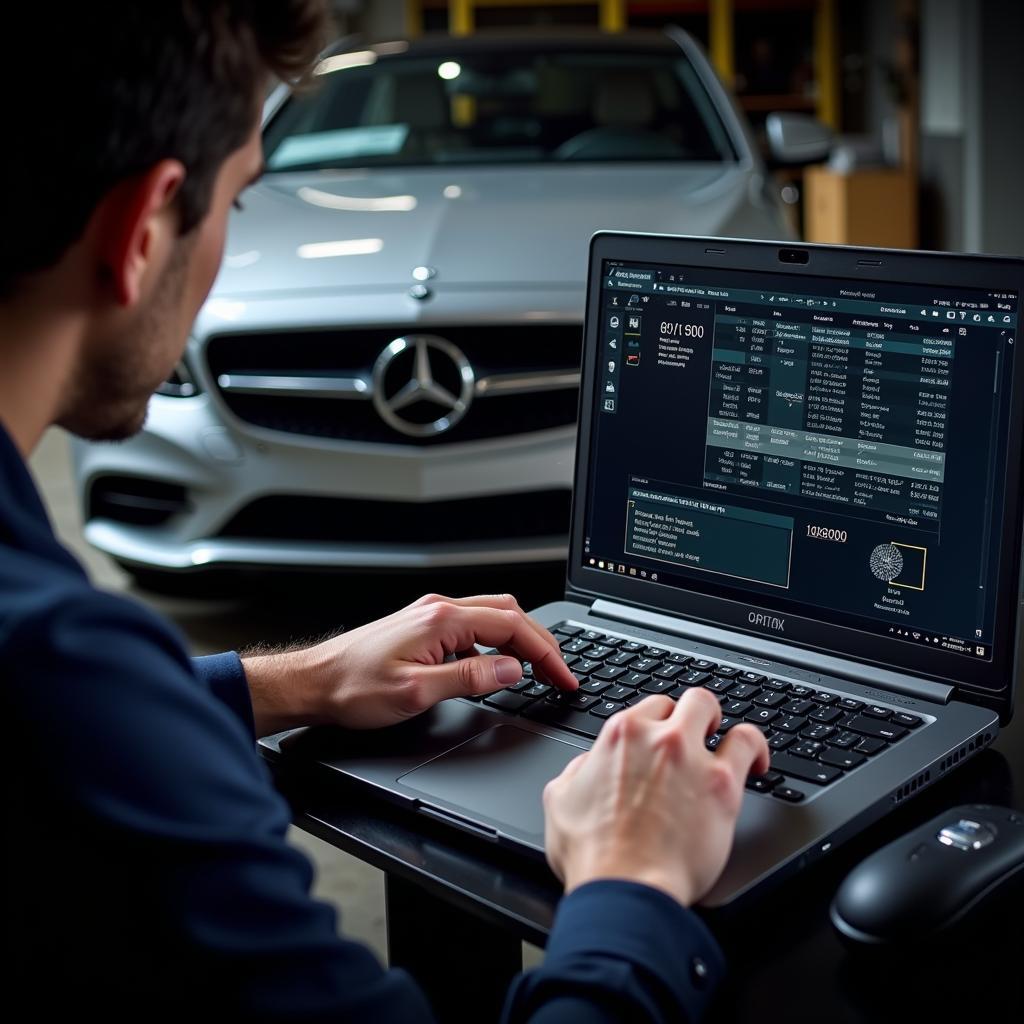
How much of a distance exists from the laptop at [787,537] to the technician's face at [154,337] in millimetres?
296

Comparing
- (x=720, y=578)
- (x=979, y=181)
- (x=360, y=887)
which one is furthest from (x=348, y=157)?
(x=979, y=181)

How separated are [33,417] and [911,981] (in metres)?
0.50

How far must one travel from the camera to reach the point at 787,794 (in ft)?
2.73

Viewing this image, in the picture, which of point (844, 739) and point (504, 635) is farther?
point (504, 635)

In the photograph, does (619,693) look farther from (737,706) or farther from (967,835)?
(967,835)

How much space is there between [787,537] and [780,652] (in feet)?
0.28

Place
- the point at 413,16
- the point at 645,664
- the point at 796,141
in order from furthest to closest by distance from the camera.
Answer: the point at 413,16, the point at 796,141, the point at 645,664

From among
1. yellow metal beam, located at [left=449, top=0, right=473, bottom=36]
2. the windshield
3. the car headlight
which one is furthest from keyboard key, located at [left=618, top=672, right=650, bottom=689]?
yellow metal beam, located at [left=449, top=0, right=473, bottom=36]

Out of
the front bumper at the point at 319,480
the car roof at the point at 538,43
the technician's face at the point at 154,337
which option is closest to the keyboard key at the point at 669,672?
the technician's face at the point at 154,337

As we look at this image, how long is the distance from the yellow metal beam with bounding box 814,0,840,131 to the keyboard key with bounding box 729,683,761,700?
752cm

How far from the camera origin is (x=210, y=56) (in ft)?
2.21

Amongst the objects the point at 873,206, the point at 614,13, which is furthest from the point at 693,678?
the point at 614,13

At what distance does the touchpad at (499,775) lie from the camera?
85cm

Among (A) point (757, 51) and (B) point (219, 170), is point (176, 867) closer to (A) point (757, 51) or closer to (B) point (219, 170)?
(B) point (219, 170)
